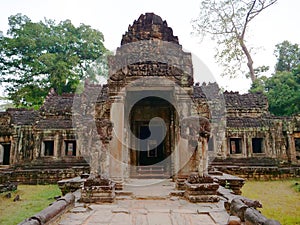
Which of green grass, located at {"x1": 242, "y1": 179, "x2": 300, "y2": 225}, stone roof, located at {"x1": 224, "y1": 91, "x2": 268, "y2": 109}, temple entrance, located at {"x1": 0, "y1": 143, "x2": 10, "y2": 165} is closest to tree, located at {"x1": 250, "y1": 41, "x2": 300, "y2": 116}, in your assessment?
stone roof, located at {"x1": 224, "y1": 91, "x2": 268, "y2": 109}

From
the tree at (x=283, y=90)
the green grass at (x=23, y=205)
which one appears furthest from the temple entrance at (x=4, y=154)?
the tree at (x=283, y=90)

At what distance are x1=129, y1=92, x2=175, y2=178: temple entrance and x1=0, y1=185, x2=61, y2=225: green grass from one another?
141 inches

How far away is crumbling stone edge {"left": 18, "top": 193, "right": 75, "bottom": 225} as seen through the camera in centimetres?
392

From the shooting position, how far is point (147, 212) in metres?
5.45

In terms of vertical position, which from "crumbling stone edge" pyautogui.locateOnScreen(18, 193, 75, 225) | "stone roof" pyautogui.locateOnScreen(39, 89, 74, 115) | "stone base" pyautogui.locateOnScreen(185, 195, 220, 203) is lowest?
"stone base" pyautogui.locateOnScreen(185, 195, 220, 203)

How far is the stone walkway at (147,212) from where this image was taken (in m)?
4.83

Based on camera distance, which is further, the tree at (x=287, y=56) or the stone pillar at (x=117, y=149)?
the tree at (x=287, y=56)

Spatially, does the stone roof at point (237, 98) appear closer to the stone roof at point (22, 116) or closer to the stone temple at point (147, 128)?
the stone temple at point (147, 128)

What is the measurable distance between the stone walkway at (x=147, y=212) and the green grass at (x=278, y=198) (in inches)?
96.0

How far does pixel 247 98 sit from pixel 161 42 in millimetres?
11792

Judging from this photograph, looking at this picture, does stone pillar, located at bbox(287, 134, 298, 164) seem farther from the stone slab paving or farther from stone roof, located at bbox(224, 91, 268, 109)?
the stone slab paving

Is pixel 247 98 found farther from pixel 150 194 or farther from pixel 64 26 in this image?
pixel 64 26

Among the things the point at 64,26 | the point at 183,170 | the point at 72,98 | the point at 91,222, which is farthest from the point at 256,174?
the point at 64,26

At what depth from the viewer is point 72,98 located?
65.7 feet
